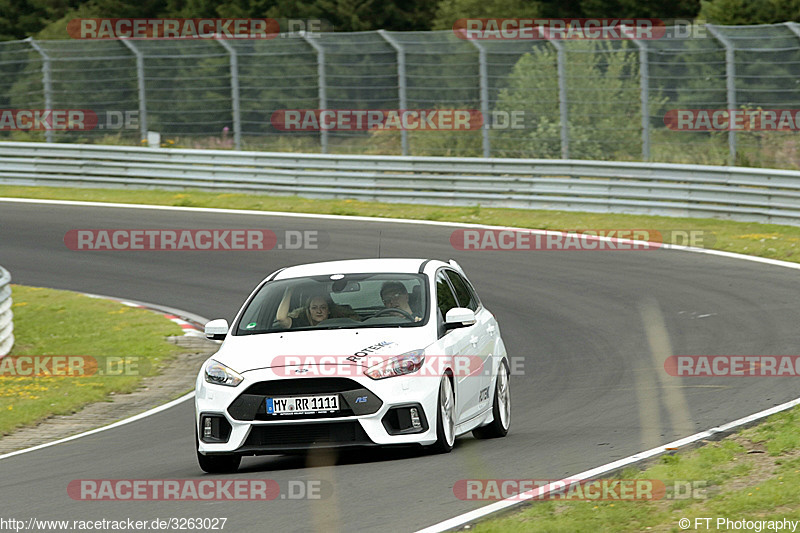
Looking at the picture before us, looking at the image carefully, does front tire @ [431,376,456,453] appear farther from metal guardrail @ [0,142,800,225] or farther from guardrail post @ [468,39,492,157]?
guardrail post @ [468,39,492,157]

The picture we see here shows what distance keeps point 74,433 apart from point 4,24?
63831mm

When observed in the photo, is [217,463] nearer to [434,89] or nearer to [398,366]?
[398,366]

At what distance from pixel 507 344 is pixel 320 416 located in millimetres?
6721

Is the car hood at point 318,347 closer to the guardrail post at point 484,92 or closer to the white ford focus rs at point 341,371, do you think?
the white ford focus rs at point 341,371

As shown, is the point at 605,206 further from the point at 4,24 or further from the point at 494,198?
the point at 4,24

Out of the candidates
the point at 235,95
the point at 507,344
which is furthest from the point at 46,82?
the point at 507,344

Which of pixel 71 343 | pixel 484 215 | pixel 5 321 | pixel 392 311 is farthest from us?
pixel 484 215

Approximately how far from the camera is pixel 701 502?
742 centimetres

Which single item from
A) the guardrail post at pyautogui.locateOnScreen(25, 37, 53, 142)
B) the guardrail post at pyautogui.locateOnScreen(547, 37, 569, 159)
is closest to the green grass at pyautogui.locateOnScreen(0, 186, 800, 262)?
the guardrail post at pyautogui.locateOnScreen(25, 37, 53, 142)

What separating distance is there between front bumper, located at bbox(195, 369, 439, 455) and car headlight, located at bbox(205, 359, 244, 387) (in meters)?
0.06

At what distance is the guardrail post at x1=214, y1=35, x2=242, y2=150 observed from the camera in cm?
3067

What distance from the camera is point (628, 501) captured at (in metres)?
7.57

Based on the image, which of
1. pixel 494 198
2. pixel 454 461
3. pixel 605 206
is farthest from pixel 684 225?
pixel 454 461

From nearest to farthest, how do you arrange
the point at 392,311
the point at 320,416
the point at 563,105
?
1. the point at 320,416
2. the point at 392,311
3. the point at 563,105
